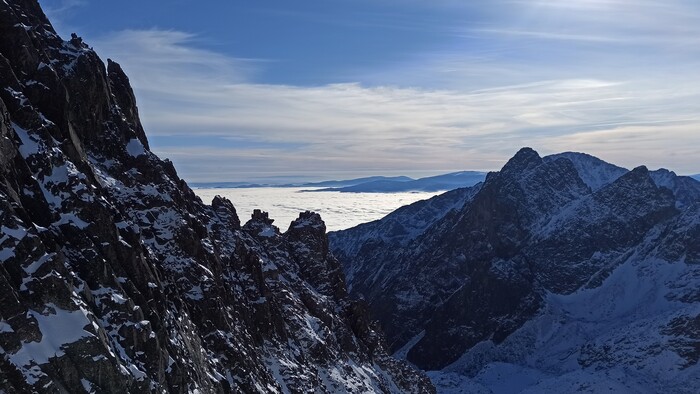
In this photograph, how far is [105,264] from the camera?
5769cm

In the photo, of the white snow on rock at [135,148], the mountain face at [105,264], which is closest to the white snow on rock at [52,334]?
the mountain face at [105,264]

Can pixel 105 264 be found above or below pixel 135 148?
below

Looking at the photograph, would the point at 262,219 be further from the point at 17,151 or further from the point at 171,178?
the point at 17,151

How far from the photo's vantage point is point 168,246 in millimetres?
81000

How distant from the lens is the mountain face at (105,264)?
49375mm

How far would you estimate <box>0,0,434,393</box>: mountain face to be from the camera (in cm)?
4938

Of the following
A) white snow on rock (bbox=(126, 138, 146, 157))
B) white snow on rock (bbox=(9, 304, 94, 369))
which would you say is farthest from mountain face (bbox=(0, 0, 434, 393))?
white snow on rock (bbox=(126, 138, 146, 157))

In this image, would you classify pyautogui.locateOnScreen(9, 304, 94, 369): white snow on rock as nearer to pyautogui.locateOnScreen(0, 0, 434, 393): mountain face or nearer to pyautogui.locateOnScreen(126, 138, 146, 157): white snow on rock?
pyautogui.locateOnScreen(0, 0, 434, 393): mountain face

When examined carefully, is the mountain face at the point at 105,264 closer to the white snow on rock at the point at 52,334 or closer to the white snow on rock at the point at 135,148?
the white snow on rock at the point at 52,334

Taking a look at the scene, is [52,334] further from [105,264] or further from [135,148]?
[135,148]

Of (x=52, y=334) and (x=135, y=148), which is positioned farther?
(x=135, y=148)

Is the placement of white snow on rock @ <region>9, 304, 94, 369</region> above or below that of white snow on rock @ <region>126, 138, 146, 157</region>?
below

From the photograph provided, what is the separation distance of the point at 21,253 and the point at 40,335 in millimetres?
6740

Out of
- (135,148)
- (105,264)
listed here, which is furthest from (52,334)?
(135,148)
